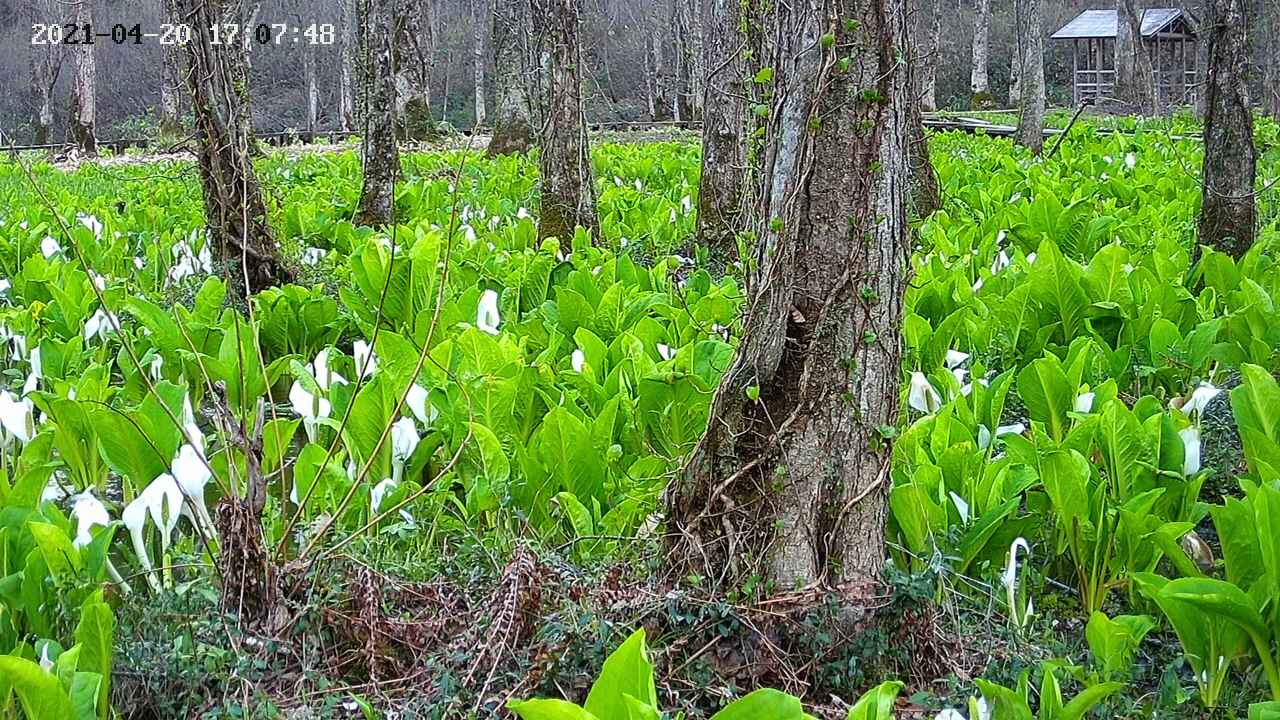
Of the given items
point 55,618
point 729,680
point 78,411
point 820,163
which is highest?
point 820,163

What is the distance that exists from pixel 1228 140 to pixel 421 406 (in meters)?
4.53

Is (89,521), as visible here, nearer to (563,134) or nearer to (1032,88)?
(563,134)

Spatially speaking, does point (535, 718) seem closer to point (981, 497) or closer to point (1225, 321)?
point (981, 497)

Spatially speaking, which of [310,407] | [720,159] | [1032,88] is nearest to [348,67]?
[1032,88]

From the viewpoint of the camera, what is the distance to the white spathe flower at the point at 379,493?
11.6ft

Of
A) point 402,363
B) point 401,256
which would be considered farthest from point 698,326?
point 401,256

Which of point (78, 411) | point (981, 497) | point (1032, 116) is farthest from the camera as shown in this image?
point (1032, 116)

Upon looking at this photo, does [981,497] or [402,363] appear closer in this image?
[981,497]

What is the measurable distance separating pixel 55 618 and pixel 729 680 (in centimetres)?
145

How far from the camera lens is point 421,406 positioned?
4094mm

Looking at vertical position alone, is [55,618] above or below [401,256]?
below

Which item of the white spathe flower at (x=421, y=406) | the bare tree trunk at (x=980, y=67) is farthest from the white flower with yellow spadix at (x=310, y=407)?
the bare tree trunk at (x=980, y=67)

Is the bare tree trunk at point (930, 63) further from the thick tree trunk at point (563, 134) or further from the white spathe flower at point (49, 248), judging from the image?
the white spathe flower at point (49, 248)

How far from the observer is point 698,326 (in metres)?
4.73
